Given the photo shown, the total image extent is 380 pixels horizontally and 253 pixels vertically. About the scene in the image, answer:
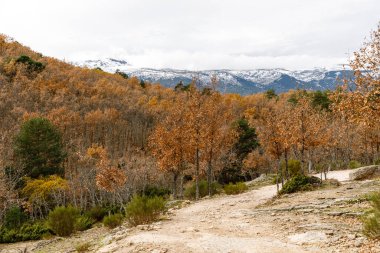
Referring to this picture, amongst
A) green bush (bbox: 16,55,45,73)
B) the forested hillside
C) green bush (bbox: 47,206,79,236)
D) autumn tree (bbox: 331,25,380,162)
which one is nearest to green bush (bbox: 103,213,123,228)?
the forested hillside

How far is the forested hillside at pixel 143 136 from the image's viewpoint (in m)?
23.7

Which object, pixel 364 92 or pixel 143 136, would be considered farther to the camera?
pixel 143 136

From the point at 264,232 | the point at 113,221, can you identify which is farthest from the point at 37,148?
the point at 264,232

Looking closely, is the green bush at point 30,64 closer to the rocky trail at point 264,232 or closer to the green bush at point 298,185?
the rocky trail at point 264,232

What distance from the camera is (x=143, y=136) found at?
8175 centimetres

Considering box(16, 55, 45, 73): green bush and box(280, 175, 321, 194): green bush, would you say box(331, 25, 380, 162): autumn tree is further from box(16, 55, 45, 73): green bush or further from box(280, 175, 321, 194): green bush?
box(16, 55, 45, 73): green bush

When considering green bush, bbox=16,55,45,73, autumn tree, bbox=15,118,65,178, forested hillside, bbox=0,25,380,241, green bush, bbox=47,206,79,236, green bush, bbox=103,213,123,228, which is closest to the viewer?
green bush, bbox=103,213,123,228

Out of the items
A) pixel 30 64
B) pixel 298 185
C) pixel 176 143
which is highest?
pixel 30 64

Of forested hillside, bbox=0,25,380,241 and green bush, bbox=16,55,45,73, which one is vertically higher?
green bush, bbox=16,55,45,73

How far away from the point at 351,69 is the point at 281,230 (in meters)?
8.02

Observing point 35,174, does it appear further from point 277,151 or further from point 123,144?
point 123,144

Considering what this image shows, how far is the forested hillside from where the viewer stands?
23.7 metres

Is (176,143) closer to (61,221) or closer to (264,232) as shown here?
(61,221)

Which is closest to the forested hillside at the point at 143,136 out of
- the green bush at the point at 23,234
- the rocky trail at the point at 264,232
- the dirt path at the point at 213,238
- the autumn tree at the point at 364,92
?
the autumn tree at the point at 364,92
